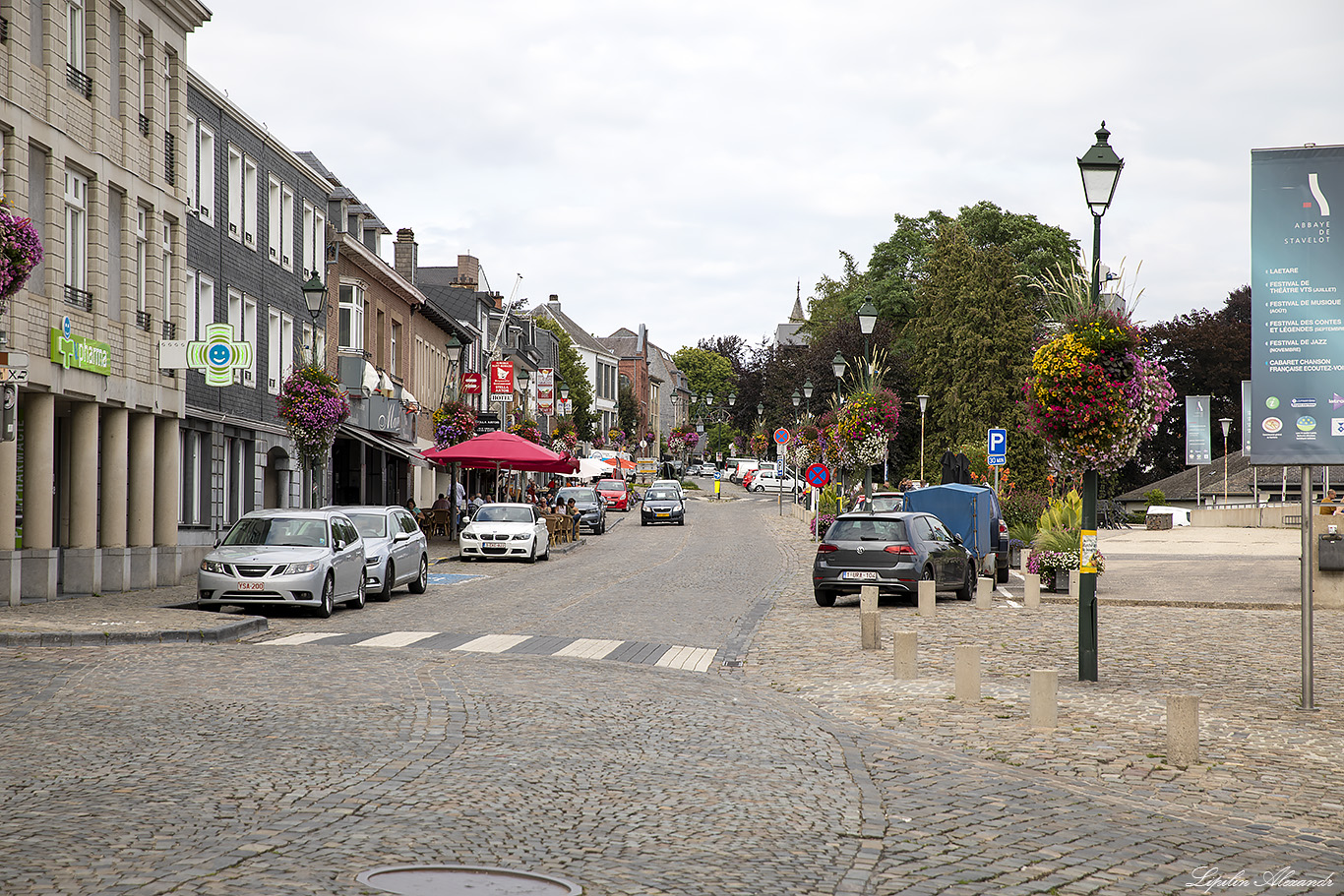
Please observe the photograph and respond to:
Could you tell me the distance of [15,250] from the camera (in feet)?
46.3

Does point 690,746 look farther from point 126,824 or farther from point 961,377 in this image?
point 961,377

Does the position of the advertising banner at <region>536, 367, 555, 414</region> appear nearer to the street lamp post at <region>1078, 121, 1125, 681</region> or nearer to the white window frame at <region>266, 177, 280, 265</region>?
the white window frame at <region>266, 177, 280, 265</region>

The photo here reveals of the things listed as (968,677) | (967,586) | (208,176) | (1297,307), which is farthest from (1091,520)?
(208,176)

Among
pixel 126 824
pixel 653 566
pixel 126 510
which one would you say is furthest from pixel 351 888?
pixel 653 566

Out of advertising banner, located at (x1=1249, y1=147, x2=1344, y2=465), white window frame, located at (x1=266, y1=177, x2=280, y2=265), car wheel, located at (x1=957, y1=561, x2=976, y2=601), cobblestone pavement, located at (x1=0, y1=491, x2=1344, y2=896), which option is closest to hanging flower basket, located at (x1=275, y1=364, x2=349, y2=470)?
white window frame, located at (x1=266, y1=177, x2=280, y2=265)

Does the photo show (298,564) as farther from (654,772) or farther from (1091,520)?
(654,772)

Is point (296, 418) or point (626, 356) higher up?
point (626, 356)

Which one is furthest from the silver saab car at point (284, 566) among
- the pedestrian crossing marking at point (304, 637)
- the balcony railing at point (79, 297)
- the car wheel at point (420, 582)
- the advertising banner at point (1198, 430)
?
the advertising banner at point (1198, 430)

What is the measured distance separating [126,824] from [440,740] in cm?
281

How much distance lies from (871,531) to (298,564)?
875 cm

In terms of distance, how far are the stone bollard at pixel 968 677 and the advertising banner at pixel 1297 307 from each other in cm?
294

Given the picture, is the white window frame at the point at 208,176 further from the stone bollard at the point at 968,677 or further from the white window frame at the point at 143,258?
the stone bollard at the point at 968,677

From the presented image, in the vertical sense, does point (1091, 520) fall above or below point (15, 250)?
below

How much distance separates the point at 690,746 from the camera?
382 inches
